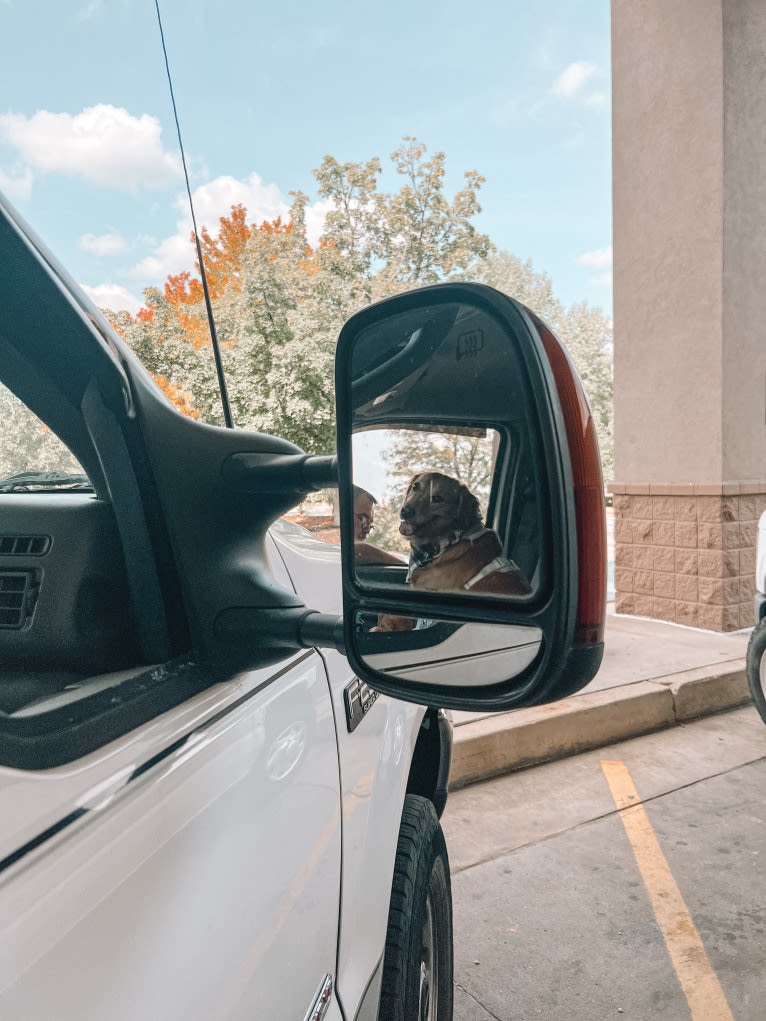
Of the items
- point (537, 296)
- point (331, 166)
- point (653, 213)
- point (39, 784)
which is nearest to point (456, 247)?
point (331, 166)

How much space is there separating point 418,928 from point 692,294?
6.22m

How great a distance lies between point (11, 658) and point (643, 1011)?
91.5 inches

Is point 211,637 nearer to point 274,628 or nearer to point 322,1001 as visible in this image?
point 274,628

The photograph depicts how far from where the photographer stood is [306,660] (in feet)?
4.33

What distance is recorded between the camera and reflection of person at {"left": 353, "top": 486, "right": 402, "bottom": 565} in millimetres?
991

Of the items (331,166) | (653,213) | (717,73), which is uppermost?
(331,166)

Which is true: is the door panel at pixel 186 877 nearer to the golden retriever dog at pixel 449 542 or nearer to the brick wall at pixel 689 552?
the golden retriever dog at pixel 449 542

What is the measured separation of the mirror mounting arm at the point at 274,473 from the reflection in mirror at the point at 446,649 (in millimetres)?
184

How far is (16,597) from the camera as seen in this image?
1.04 m

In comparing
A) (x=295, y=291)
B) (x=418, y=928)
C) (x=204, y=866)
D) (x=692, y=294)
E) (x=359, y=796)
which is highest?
(x=295, y=291)

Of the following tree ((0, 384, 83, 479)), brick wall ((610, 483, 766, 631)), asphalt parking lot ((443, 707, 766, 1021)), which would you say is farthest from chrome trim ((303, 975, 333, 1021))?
brick wall ((610, 483, 766, 631))

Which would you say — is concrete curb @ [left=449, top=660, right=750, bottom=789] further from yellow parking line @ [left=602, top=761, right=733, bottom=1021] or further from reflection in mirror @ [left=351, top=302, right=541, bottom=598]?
reflection in mirror @ [left=351, top=302, right=541, bottom=598]

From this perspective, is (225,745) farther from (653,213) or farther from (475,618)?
(653,213)

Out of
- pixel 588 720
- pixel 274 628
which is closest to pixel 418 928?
pixel 274 628
